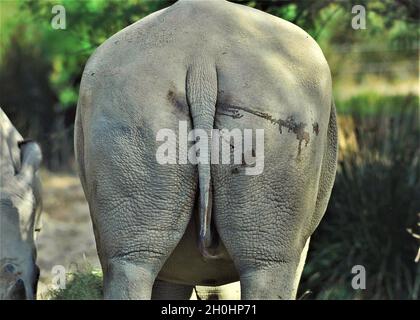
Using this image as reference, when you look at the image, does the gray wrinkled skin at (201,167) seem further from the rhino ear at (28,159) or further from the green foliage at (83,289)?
the green foliage at (83,289)

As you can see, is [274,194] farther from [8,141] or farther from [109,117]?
[8,141]

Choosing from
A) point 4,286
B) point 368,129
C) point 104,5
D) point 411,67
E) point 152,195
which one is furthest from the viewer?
point 411,67

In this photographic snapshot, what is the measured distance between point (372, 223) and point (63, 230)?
4.36 meters

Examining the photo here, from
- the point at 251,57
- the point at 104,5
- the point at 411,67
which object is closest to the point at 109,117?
the point at 251,57

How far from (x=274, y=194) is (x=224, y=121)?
13.1 inches

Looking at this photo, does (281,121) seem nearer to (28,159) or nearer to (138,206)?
(138,206)

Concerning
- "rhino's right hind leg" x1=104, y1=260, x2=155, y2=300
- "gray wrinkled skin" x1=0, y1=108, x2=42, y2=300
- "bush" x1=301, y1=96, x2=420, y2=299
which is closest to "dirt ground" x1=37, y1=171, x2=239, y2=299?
"gray wrinkled skin" x1=0, y1=108, x2=42, y2=300

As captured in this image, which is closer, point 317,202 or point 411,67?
point 317,202

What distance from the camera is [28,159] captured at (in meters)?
4.52

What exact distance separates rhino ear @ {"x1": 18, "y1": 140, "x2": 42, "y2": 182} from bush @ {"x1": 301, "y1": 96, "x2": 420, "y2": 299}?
3.23 metres

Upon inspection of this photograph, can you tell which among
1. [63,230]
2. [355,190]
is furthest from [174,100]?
[63,230]

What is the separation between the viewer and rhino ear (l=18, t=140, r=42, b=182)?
175 inches

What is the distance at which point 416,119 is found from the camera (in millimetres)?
8531

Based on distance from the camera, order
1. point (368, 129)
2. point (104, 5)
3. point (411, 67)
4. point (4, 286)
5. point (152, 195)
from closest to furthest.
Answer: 1. point (152, 195)
2. point (4, 286)
3. point (368, 129)
4. point (104, 5)
5. point (411, 67)
